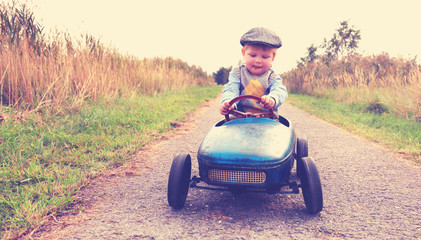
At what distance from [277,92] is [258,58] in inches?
14.7

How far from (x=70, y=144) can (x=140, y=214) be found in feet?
6.72

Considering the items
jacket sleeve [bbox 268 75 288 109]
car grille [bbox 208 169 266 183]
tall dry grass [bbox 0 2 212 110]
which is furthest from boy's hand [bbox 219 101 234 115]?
tall dry grass [bbox 0 2 212 110]

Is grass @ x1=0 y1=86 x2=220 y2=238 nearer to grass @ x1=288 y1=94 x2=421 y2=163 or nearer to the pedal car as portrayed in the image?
the pedal car

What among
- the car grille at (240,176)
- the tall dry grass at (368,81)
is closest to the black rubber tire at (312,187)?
the car grille at (240,176)

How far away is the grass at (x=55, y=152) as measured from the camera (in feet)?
6.81

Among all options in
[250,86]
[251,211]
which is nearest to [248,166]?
[251,211]

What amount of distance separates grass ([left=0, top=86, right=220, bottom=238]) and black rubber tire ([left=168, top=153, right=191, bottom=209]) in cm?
80

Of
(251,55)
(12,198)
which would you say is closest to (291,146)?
(251,55)

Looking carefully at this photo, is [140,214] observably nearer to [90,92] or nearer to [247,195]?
[247,195]

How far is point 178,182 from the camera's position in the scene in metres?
2.10

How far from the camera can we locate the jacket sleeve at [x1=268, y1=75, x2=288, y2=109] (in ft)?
8.78

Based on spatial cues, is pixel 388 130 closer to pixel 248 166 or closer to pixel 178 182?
pixel 248 166

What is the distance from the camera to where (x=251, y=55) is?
2828 mm

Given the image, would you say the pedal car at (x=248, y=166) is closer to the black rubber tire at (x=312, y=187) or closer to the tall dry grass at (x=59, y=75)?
the black rubber tire at (x=312, y=187)
